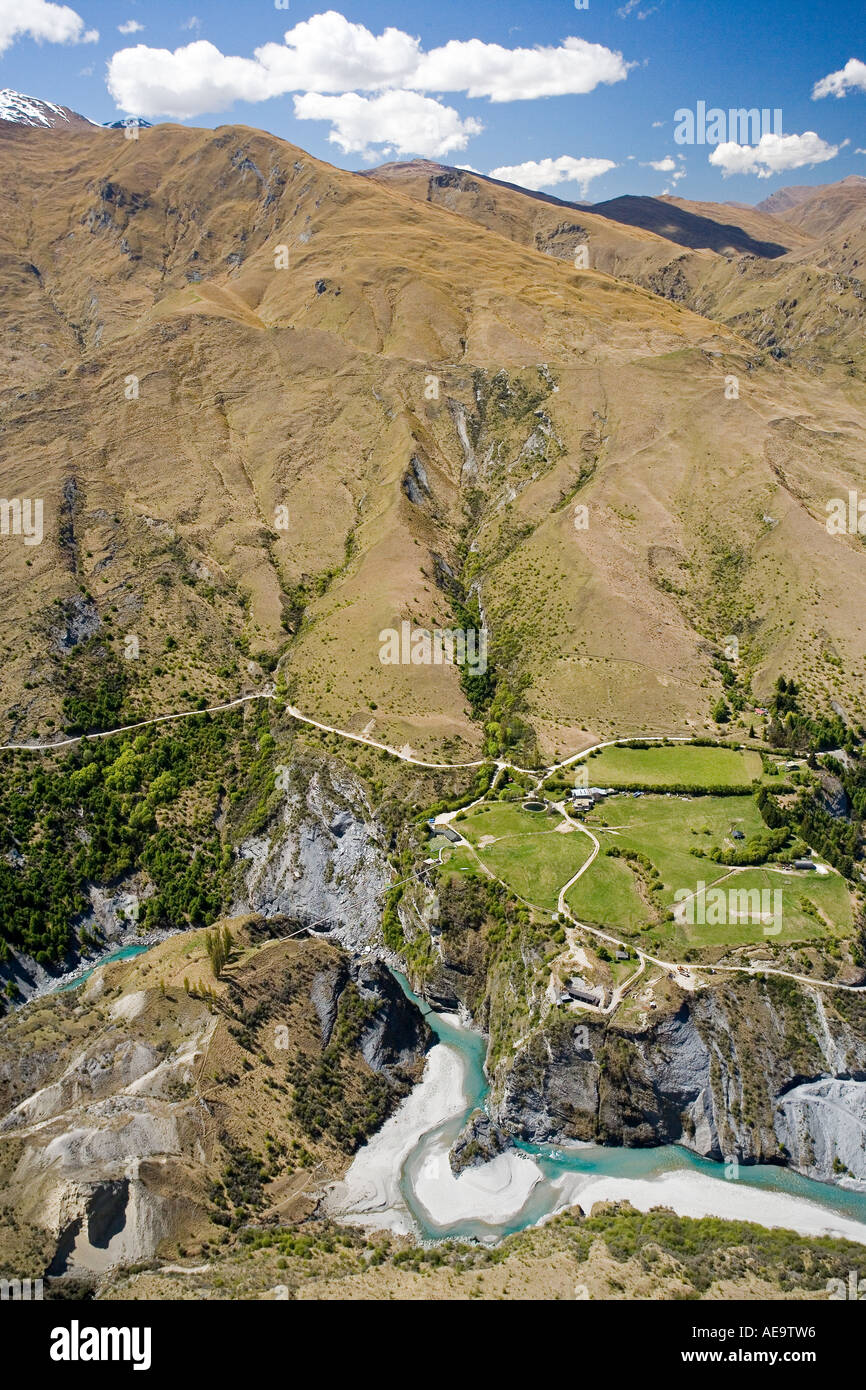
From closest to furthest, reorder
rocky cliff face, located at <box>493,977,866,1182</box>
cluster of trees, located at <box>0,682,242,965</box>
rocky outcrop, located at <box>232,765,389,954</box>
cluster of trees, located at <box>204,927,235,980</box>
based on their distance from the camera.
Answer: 1. rocky cliff face, located at <box>493,977,866,1182</box>
2. cluster of trees, located at <box>204,927,235,980</box>
3. rocky outcrop, located at <box>232,765,389,954</box>
4. cluster of trees, located at <box>0,682,242,965</box>

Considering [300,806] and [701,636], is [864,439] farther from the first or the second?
[300,806]

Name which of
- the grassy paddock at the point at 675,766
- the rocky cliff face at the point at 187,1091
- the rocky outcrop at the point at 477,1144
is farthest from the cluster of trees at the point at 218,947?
the grassy paddock at the point at 675,766

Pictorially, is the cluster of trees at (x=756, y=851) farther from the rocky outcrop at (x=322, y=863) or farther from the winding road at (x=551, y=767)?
the rocky outcrop at (x=322, y=863)

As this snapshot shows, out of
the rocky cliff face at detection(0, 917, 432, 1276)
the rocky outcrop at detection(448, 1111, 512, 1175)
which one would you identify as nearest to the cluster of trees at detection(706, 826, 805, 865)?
the rocky cliff face at detection(0, 917, 432, 1276)

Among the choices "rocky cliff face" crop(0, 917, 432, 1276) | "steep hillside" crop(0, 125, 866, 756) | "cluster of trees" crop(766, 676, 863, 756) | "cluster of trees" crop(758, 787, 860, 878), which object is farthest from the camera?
"steep hillside" crop(0, 125, 866, 756)

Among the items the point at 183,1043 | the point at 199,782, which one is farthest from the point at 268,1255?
the point at 199,782

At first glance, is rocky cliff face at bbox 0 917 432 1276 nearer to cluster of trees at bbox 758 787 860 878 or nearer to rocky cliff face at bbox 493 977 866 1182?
rocky cliff face at bbox 493 977 866 1182
